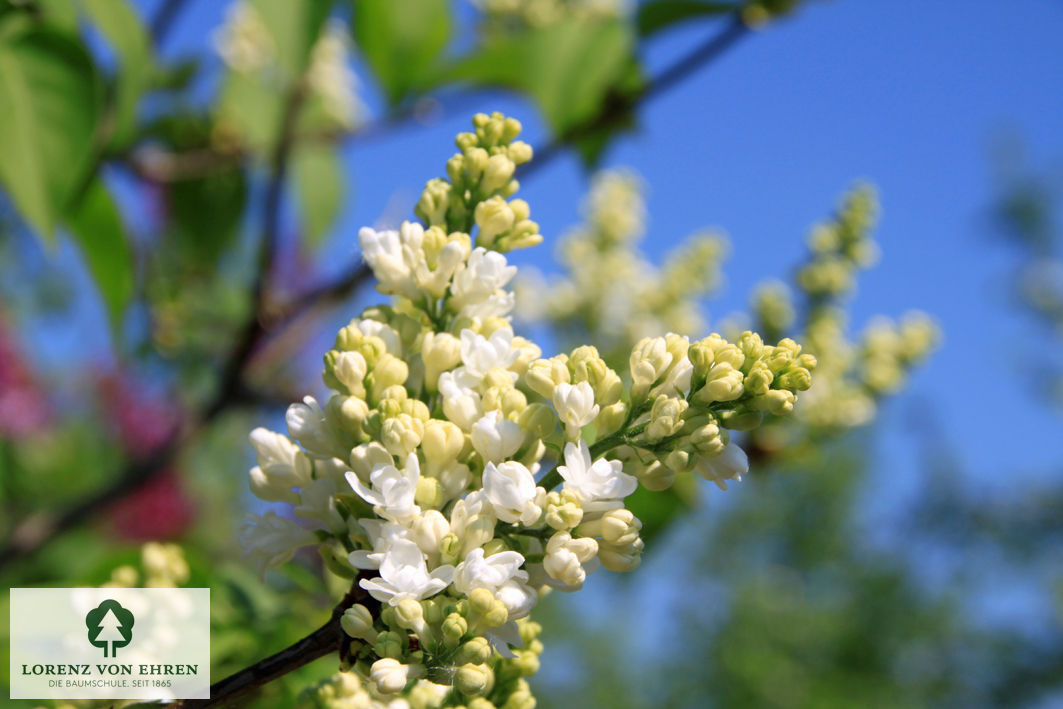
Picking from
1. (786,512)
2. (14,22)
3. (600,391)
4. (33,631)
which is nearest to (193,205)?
(14,22)

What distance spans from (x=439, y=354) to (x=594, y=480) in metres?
0.16

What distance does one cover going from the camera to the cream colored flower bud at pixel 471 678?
0.55 meters

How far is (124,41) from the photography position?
3.53 ft

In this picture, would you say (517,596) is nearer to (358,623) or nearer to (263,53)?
(358,623)

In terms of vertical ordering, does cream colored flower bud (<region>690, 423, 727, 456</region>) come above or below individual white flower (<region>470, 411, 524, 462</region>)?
below

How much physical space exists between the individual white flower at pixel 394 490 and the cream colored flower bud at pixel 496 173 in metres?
0.24

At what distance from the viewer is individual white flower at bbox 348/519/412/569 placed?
55cm

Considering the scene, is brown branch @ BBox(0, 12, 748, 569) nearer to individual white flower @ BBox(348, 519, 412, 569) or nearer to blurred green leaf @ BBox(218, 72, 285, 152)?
blurred green leaf @ BBox(218, 72, 285, 152)

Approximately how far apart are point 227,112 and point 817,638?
17421 mm

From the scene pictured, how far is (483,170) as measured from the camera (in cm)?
69

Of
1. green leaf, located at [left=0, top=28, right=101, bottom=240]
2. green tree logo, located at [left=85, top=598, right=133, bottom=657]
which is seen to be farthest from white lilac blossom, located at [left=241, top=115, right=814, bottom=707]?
green leaf, located at [left=0, top=28, right=101, bottom=240]

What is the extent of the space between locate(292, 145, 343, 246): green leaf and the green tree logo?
5.45ft

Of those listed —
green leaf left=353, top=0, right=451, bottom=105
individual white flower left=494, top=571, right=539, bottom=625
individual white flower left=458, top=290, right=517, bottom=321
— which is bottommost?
individual white flower left=494, top=571, right=539, bottom=625

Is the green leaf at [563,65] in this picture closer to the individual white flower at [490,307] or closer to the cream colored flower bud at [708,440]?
the individual white flower at [490,307]
